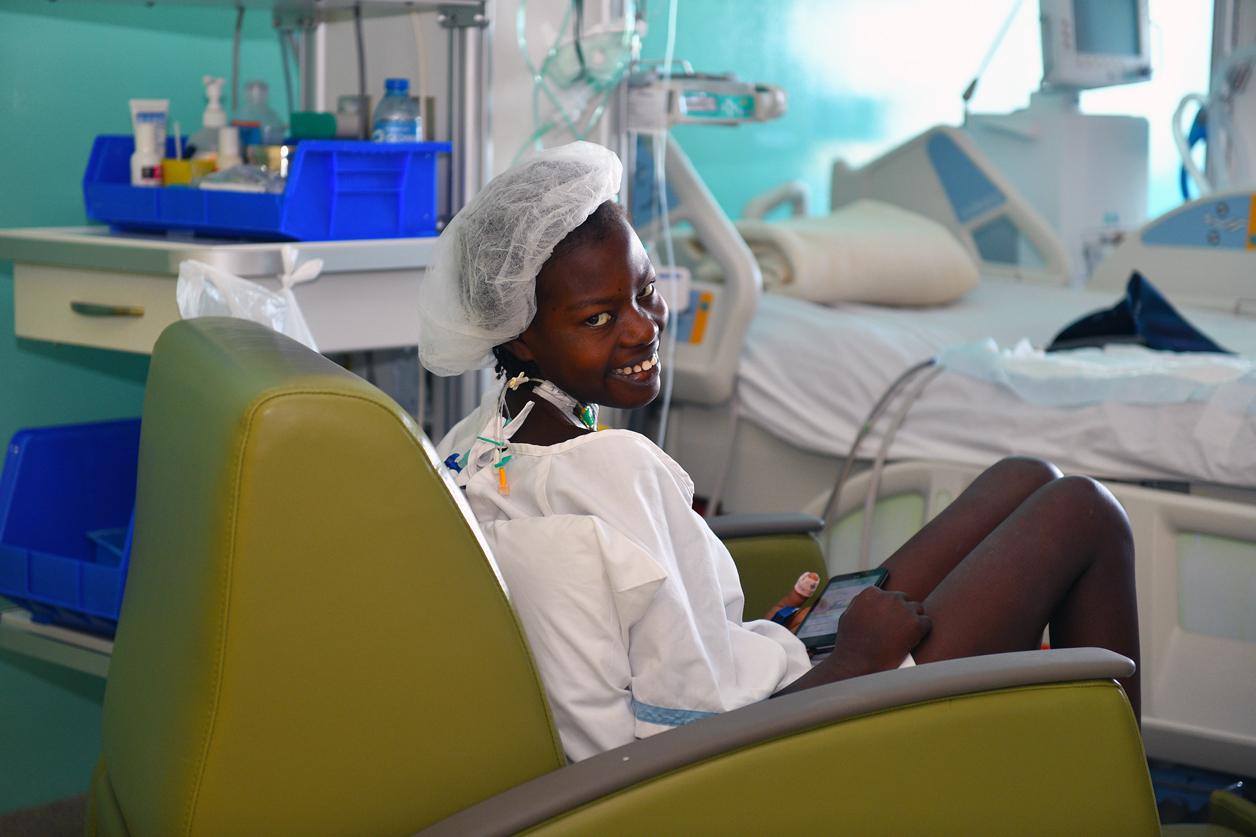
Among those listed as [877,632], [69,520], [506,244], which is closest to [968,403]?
[877,632]

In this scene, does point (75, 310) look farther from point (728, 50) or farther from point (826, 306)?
point (728, 50)

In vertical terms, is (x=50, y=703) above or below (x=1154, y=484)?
below

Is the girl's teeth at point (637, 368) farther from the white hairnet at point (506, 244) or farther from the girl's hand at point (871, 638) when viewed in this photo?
the girl's hand at point (871, 638)

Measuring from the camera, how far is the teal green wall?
198cm

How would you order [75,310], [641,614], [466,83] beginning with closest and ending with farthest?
[641,614]
[75,310]
[466,83]

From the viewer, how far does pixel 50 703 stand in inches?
84.2

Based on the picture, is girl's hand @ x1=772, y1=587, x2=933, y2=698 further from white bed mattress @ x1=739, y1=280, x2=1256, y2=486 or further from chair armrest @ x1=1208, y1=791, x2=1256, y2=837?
white bed mattress @ x1=739, y1=280, x2=1256, y2=486

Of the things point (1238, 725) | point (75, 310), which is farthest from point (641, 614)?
point (1238, 725)

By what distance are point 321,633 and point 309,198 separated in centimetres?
106

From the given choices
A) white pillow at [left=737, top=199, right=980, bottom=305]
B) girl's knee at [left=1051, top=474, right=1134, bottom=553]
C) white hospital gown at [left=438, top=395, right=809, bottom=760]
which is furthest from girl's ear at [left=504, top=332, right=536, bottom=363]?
white pillow at [left=737, top=199, right=980, bottom=305]

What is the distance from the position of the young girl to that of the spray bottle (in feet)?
2.72

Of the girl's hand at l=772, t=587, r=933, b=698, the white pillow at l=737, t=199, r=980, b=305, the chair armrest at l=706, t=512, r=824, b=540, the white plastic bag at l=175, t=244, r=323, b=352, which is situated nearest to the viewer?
the girl's hand at l=772, t=587, r=933, b=698

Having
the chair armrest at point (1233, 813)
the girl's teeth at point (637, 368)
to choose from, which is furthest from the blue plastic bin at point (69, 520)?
the chair armrest at point (1233, 813)

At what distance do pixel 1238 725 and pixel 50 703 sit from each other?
203cm
